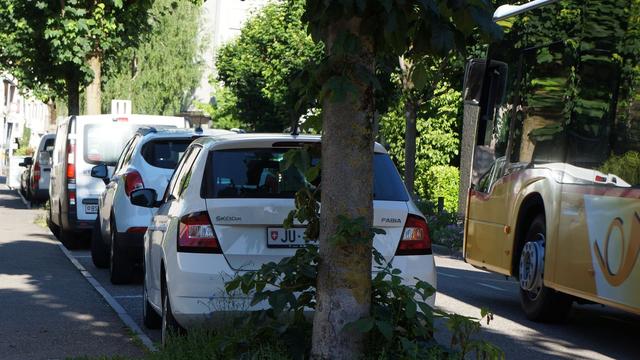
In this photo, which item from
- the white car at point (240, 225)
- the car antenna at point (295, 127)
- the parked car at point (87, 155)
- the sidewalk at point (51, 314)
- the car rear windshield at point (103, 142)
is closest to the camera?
the car antenna at point (295, 127)

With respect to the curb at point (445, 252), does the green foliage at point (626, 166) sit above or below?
above

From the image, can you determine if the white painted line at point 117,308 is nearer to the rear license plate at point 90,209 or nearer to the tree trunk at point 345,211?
the tree trunk at point 345,211

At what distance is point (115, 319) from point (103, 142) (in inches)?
344

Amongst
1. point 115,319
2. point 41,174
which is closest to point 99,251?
point 115,319

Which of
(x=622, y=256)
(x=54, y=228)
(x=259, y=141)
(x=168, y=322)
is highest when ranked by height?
(x=259, y=141)

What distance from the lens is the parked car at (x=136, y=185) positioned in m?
13.5

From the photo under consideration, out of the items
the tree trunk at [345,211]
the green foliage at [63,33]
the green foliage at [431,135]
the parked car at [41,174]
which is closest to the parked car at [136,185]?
the tree trunk at [345,211]

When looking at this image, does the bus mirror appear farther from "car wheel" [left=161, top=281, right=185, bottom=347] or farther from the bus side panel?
"car wheel" [left=161, top=281, right=185, bottom=347]

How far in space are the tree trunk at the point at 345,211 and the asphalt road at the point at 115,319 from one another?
262cm

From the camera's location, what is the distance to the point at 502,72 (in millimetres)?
12766

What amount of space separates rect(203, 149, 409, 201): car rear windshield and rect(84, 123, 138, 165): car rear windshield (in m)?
10.8

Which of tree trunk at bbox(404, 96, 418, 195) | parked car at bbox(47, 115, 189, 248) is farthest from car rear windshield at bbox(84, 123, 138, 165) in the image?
tree trunk at bbox(404, 96, 418, 195)

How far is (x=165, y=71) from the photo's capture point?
6481cm

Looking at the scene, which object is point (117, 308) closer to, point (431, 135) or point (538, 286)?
point (538, 286)
